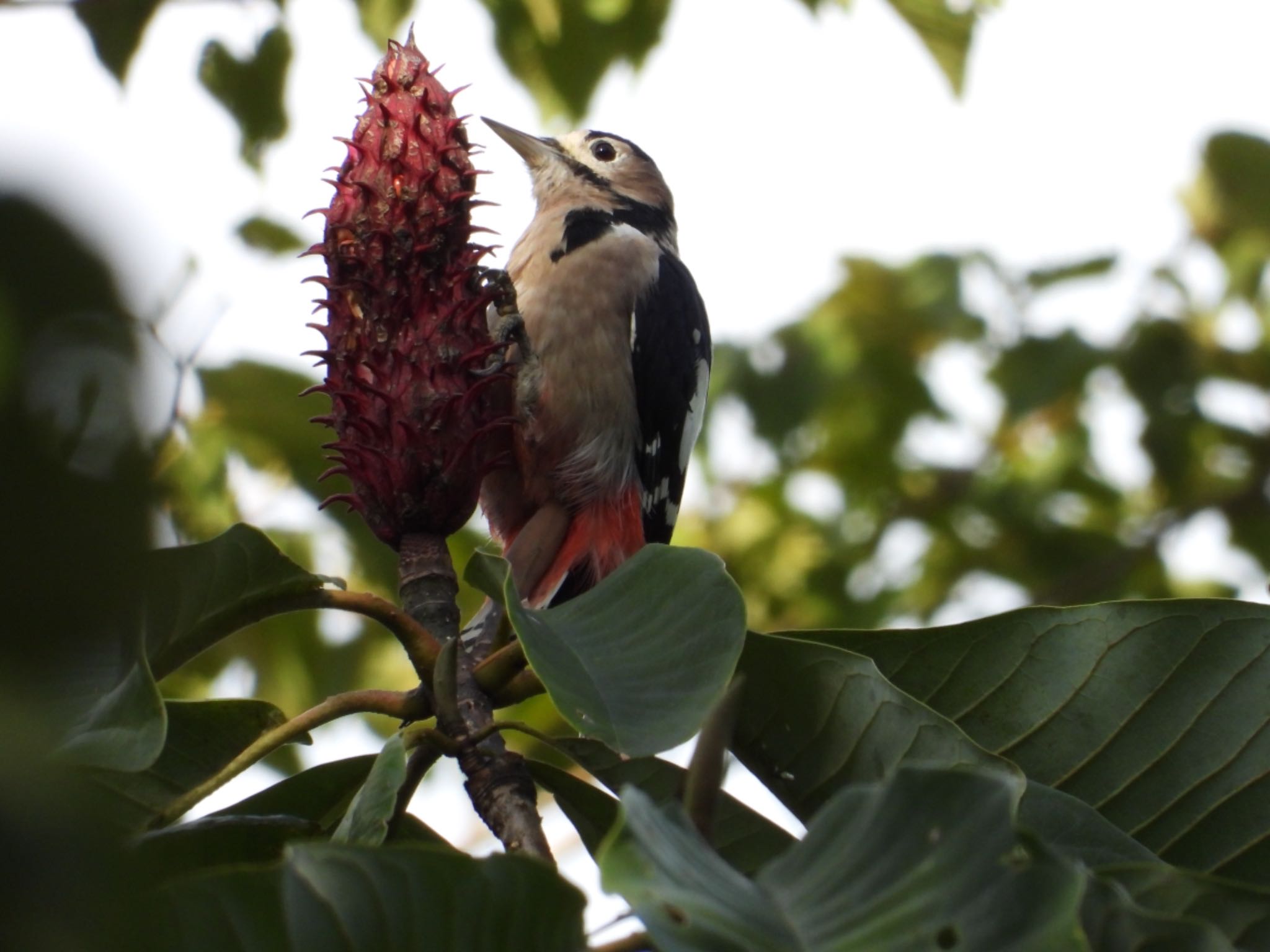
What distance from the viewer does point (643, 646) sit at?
1.58 meters

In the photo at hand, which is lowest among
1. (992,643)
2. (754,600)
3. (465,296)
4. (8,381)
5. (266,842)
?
(754,600)

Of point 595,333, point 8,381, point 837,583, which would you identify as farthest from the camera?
point 837,583

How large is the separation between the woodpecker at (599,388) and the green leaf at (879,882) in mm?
2107

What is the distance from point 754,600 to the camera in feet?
21.5

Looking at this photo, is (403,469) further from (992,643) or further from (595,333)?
(595,333)

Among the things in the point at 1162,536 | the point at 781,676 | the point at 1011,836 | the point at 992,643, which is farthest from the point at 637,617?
the point at 1162,536

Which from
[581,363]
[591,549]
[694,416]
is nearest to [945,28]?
[694,416]

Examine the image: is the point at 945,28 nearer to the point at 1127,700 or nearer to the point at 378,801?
the point at 1127,700

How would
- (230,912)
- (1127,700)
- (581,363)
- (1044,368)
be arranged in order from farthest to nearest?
(1044,368) < (581,363) < (1127,700) < (230,912)

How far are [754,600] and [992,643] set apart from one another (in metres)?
4.90

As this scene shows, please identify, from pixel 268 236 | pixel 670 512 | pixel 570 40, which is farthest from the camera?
pixel 268 236

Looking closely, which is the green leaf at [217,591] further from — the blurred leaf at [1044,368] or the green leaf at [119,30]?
the blurred leaf at [1044,368]

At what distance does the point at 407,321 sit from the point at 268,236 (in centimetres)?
305

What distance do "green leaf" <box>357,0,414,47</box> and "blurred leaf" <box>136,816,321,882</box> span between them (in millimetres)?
3046
